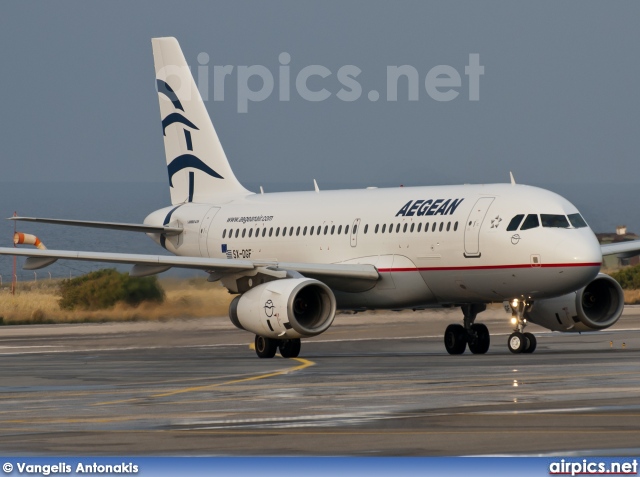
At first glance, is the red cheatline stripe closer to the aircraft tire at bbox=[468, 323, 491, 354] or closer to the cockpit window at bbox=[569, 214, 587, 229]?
the cockpit window at bbox=[569, 214, 587, 229]

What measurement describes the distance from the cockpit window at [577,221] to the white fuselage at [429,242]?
138 millimetres

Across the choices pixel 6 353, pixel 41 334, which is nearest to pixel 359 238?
pixel 6 353

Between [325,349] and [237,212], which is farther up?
[237,212]

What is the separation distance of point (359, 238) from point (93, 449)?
2085 centimetres

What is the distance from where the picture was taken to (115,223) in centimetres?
3697

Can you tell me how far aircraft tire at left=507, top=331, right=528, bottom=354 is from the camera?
31.4 metres

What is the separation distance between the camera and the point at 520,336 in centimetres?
3148

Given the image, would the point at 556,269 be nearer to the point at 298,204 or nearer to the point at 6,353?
the point at 298,204

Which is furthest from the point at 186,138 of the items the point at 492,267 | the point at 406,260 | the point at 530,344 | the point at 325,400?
the point at 325,400

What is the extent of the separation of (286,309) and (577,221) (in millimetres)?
6596

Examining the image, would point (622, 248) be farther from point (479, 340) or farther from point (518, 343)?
point (518, 343)

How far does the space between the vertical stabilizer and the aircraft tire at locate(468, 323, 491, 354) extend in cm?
1053

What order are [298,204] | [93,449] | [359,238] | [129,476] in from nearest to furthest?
[129,476], [93,449], [359,238], [298,204]

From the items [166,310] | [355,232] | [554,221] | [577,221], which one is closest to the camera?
[554,221]
